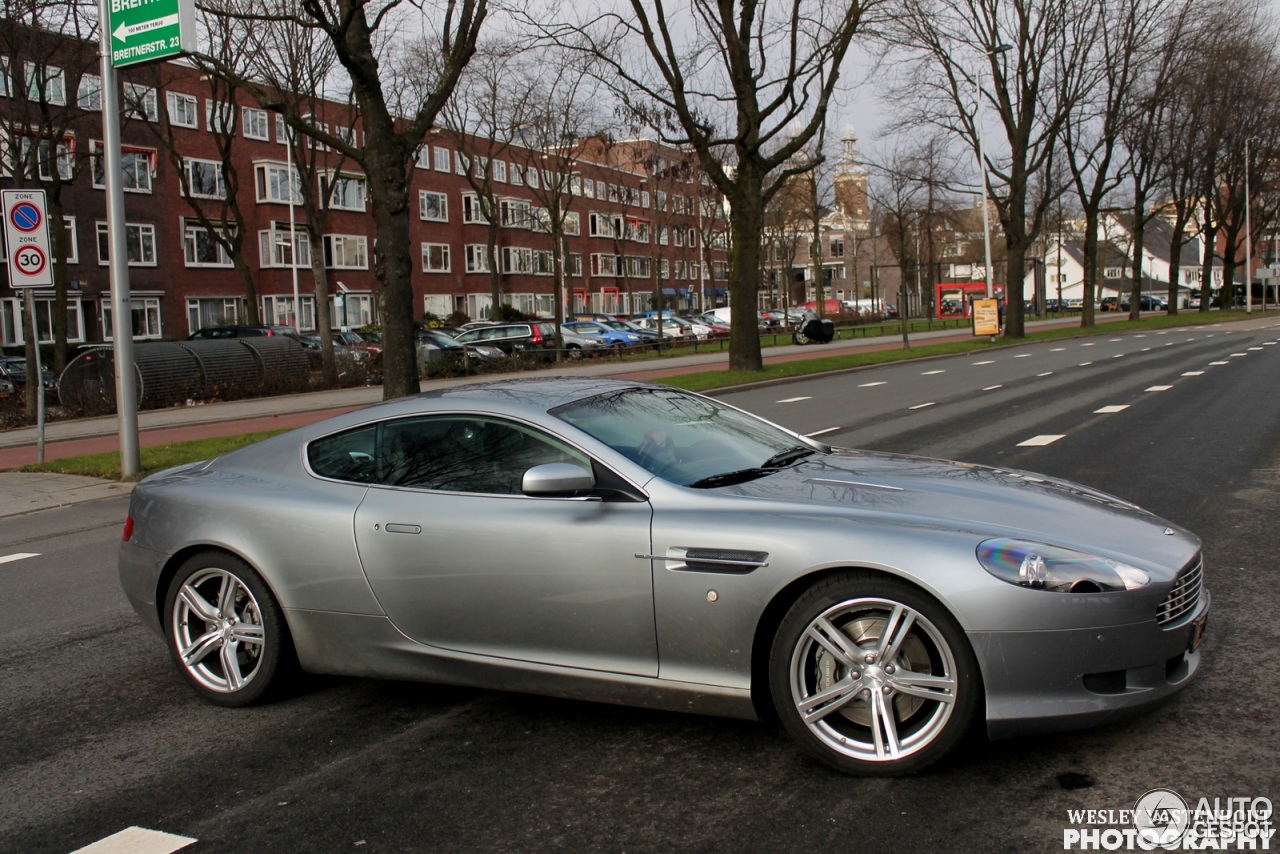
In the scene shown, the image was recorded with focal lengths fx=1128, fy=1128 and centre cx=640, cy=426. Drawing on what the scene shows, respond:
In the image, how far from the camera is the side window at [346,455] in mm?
4809

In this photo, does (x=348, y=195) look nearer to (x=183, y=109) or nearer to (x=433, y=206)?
(x=433, y=206)

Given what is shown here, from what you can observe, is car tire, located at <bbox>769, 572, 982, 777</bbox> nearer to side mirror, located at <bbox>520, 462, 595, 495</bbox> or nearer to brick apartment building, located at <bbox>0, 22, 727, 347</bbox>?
side mirror, located at <bbox>520, 462, 595, 495</bbox>

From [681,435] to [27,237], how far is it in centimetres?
1137

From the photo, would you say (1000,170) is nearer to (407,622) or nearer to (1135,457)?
(1135,457)

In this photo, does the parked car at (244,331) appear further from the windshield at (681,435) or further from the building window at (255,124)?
the windshield at (681,435)

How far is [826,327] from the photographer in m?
47.5

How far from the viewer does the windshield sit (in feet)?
14.4

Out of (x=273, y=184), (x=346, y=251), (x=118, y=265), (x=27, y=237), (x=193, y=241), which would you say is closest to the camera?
(x=118, y=265)

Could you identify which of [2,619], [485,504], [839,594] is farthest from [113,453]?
[839,594]

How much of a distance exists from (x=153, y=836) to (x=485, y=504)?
62.8 inches

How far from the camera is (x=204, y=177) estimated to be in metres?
51.7

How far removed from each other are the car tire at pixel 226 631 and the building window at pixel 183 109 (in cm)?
5059

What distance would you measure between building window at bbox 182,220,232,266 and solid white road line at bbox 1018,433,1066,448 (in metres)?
46.2

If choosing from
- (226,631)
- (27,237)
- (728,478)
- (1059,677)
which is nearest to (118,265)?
(27,237)
